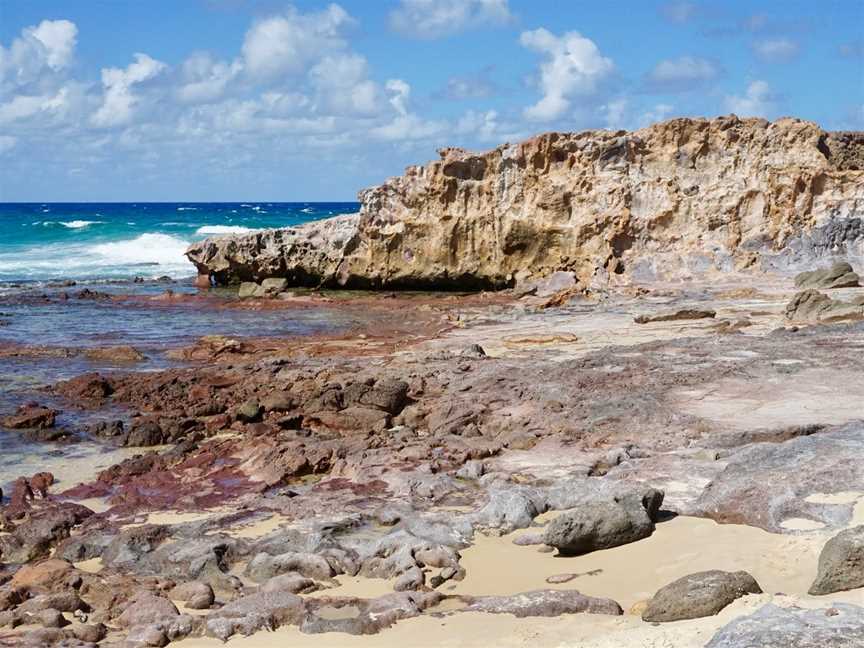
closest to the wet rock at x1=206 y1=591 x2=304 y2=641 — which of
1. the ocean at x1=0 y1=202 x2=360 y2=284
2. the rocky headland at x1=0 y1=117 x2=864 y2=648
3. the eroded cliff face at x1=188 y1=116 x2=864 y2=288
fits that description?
→ the rocky headland at x1=0 y1=117 x2=864 y2=648

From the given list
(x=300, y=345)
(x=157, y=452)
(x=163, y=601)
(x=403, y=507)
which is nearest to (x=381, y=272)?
(x=300, y=345)

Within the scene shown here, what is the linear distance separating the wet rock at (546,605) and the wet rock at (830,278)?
18.0m

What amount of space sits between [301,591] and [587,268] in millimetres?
21746

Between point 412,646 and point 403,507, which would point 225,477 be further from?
point 412,646

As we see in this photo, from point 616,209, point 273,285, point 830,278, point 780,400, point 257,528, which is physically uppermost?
point 616,209

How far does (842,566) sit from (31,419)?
35.4 feet

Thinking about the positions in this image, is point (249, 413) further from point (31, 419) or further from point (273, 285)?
point (273, 285)

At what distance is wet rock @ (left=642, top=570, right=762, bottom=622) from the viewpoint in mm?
5473

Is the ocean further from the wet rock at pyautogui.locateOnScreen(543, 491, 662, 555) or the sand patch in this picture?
the wet rock at pyautogui.locateOnScreen(543, 491, 662, 555)

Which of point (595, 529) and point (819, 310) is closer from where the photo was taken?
point (595, 529)

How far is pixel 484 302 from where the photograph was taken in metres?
26.8

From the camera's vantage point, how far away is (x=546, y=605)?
6.09 m

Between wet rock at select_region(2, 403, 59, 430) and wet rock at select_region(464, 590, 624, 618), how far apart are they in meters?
8.59

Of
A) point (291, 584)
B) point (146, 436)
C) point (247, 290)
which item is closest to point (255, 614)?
point (291, 584)
